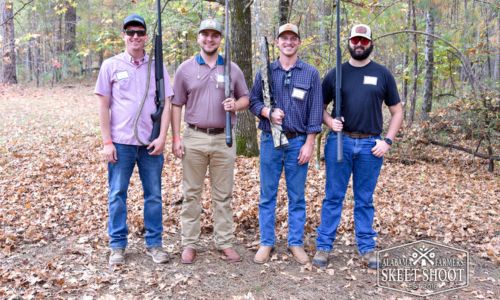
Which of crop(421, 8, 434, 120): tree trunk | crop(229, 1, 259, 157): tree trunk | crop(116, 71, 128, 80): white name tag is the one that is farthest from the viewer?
crop(421, 8, 434, 120): tree trunk

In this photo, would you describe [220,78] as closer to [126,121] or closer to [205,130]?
[205,130]

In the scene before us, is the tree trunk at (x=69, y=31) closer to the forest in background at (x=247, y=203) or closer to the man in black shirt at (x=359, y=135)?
the forest in background at (x=247, y=203)

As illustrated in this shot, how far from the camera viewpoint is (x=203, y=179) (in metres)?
4.96

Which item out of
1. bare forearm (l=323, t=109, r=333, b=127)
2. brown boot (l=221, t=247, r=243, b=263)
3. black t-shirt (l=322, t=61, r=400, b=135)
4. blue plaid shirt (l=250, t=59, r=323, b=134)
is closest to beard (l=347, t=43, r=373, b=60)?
black t-shirt (l=322, t=61, r=400, b=135)

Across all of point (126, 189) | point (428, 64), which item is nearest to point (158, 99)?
point (126, 189)

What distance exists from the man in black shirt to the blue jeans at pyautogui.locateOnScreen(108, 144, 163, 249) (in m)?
1.88

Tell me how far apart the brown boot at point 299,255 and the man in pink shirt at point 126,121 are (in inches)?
57.7

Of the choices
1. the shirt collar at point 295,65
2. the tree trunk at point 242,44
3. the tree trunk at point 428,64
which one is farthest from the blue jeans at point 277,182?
the tree trunk at point 428,64

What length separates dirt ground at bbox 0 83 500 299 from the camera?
446cm

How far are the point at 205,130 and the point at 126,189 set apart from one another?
3.56 ft

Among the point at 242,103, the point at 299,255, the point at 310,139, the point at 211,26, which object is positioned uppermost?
the point at 211,26

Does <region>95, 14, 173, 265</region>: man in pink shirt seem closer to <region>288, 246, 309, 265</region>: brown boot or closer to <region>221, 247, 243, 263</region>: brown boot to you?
<region>221, 247, 243, 263</region>: brown boot

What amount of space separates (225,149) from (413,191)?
16.7 ft

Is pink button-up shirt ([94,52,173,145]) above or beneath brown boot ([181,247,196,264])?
above
